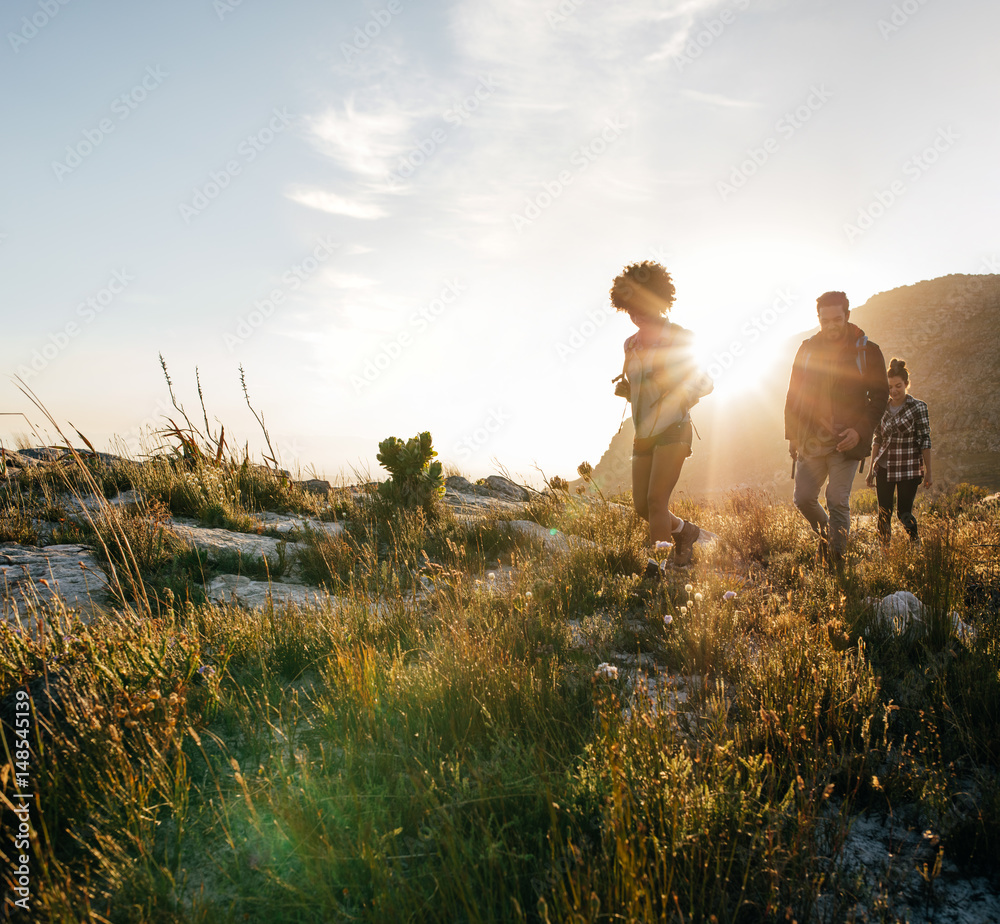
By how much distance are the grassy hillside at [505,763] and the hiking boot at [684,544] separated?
47.5 inches

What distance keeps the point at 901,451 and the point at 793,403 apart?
2.26 metres

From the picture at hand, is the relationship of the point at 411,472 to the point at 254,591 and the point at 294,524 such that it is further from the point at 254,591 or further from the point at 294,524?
the point at 254,591

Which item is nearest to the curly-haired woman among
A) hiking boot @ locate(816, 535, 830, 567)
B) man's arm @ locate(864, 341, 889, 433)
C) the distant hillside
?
hiking boot @ locate(816, 535, 830, 567)

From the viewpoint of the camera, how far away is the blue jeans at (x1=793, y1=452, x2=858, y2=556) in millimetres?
4680

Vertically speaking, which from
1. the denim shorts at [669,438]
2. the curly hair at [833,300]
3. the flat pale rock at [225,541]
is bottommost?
the flat pale rock at [225,541]

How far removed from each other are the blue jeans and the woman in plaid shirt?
1717 mm

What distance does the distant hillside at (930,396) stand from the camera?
47.8 m

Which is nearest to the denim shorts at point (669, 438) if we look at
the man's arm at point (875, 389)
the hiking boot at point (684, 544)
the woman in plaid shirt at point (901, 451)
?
the hiking boot at point (684, 544)

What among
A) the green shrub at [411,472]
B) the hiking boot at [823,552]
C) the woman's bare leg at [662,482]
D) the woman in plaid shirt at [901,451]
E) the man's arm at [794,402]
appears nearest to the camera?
the woman's bare leg at [662,482]

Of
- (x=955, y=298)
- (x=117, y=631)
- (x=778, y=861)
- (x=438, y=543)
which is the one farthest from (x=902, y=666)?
(x=955, y=298)

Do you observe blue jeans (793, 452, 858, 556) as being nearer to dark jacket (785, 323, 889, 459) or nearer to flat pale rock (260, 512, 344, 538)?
dark jacket (785, 323, 889, 459)

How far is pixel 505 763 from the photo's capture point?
72.5 inches

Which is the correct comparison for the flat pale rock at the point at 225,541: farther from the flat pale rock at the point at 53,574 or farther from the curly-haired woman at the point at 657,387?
the curly-haired woman at the point at 657,387

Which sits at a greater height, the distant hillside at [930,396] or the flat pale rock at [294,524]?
the distant hillside at [930,396]
